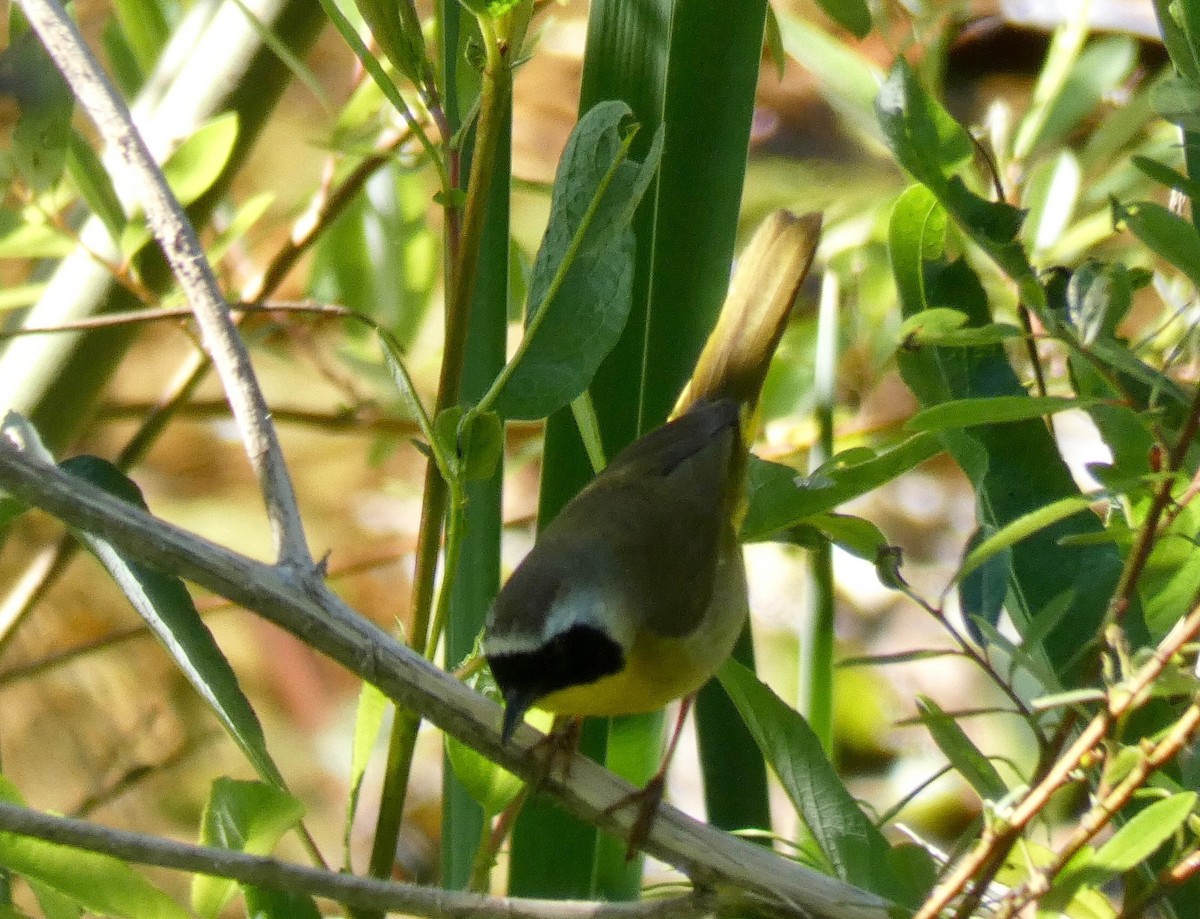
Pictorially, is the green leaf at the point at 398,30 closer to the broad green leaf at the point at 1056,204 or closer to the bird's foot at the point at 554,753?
the bird's foot at the point at 554,753

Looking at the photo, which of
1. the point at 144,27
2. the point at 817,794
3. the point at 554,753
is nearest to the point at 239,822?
the point at 554,753

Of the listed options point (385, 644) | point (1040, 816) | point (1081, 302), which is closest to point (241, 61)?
point (385, 644)

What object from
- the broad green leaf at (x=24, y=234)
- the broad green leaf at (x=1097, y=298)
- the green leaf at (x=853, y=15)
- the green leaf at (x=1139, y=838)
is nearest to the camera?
the green leaf at (x=1139, y=838)

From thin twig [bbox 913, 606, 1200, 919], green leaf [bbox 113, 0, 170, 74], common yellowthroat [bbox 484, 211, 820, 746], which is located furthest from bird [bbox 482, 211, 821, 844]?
green leaf [bbox 113, 0, 170, 74]

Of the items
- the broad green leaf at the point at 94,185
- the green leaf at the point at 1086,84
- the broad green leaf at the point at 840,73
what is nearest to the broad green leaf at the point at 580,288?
the broad green leaf at the point at 94,185

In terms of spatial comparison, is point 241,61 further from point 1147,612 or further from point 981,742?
point 981,742

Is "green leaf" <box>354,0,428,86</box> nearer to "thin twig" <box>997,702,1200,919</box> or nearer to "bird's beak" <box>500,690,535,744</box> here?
"bird's beak" <box>500,690,535,744</box>

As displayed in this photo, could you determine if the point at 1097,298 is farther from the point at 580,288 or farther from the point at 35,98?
the point at 35,98

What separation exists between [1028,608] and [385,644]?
0.49 metres

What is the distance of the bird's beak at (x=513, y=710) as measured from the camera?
0.90 m

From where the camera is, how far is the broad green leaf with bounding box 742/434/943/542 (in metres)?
0.80

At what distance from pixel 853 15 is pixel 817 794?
58 cm

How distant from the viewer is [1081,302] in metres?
0.82

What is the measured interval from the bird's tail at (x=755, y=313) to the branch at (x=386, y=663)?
0.70 meters
